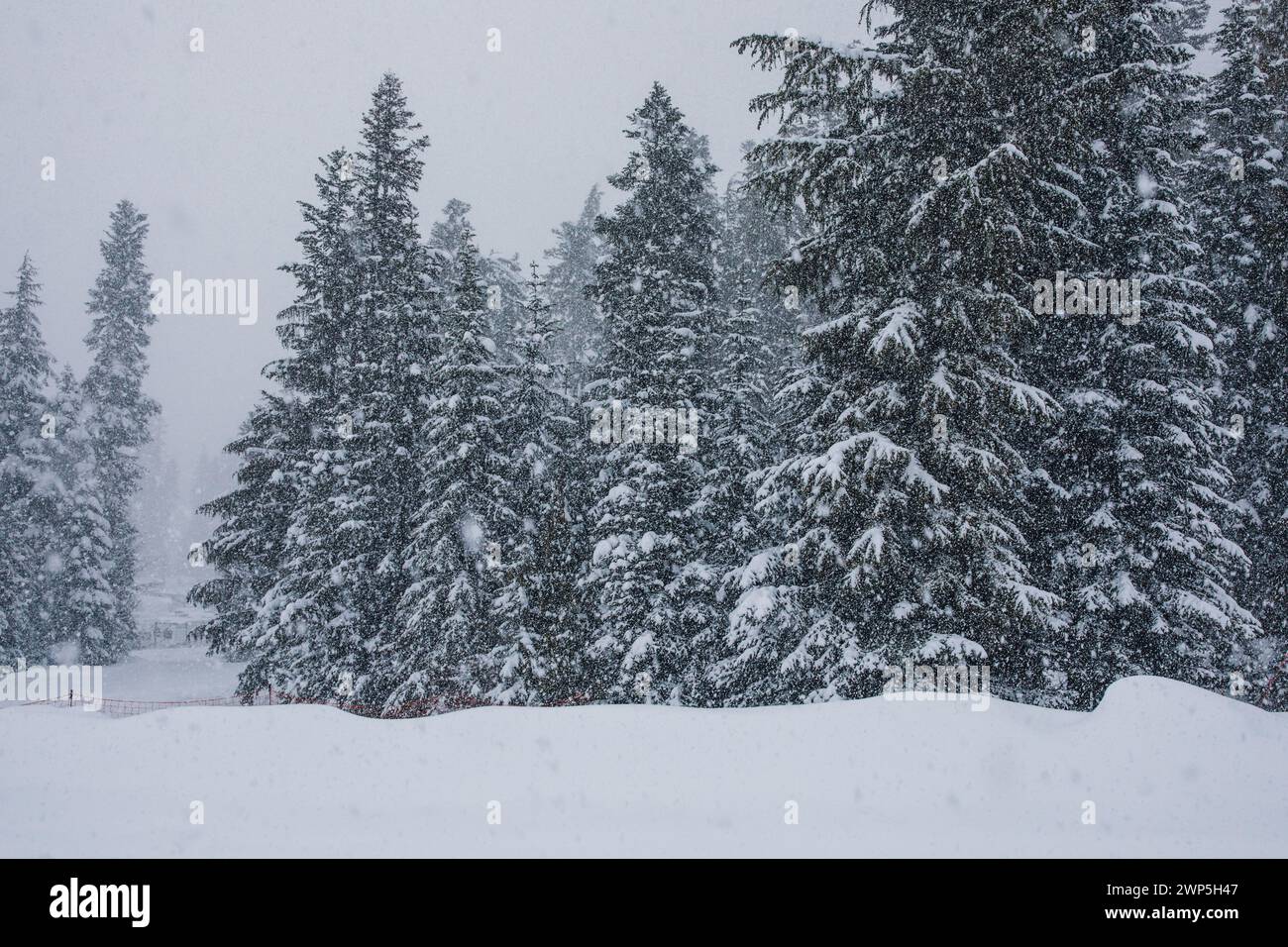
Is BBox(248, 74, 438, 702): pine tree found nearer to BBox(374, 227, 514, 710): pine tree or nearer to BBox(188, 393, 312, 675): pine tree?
BBox(188, 393, 312, 675): pine tree

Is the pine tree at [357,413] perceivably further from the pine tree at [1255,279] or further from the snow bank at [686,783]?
the pine tree at [1255,279]

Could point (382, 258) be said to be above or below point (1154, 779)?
above

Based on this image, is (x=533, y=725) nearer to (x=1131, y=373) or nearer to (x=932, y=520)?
(x=932, y=520)

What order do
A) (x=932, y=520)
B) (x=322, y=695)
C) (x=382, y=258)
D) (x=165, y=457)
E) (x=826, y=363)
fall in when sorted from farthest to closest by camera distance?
(x=165, y=457) → (x=382, y=258) → (x=322, y=695) → (x=826, y=363) → (x=932, y=520)

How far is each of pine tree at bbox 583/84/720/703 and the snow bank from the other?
700 cm

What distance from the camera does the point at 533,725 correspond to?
9.80m

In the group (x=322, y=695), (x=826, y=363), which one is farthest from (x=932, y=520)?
(x=322, y=695)

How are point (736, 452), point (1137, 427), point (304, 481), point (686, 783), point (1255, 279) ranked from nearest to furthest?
point (686, 783)
point (1137, 427)
point (1255, 279)
point (736, 452)
point (304, 481)

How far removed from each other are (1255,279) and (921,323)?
38.7ft

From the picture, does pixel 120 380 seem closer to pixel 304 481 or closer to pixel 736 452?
pixel 304 481

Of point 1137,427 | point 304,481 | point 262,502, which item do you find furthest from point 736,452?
point 262,502

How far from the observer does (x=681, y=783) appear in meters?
8.73

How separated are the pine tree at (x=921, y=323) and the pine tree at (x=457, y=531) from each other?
9180mm

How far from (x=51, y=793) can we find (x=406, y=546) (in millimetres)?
10250
